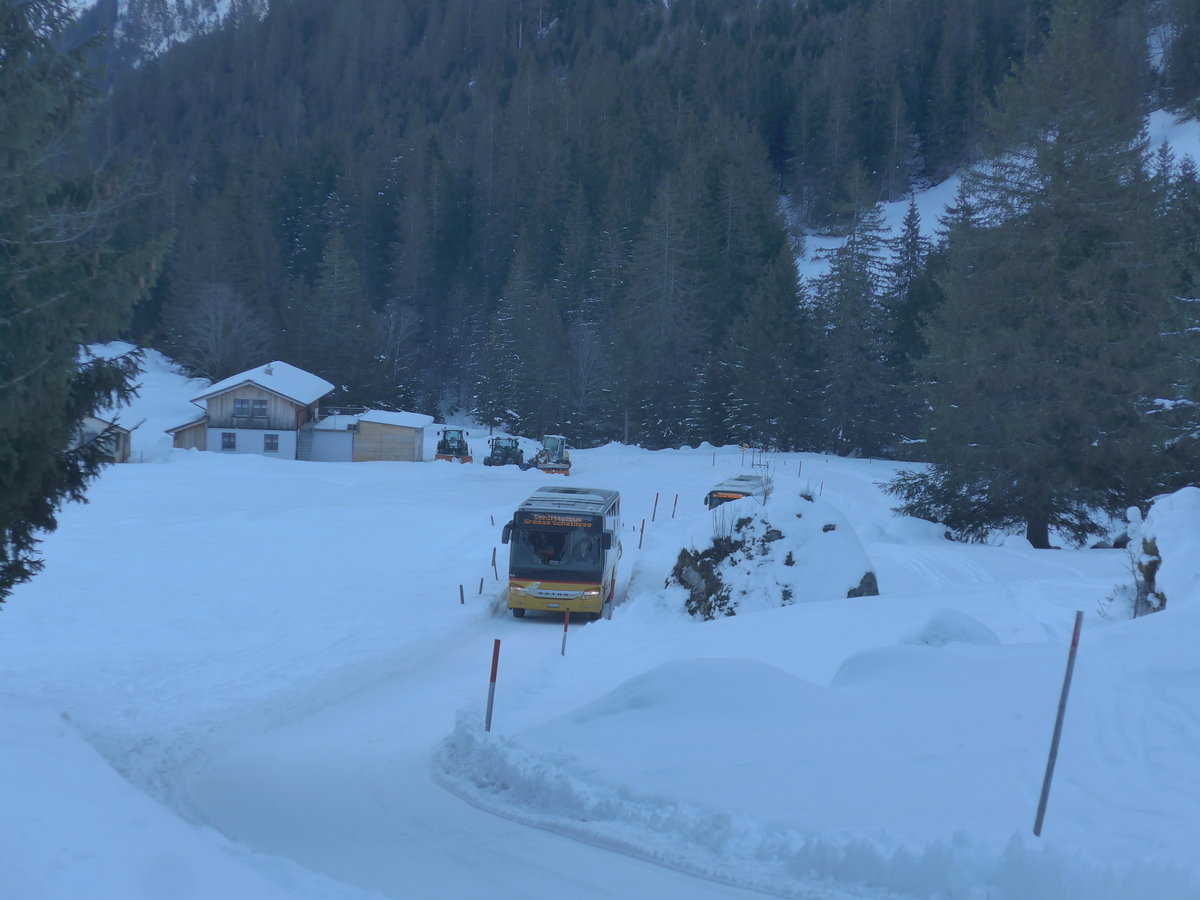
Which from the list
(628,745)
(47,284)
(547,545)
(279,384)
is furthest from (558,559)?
(279,384)

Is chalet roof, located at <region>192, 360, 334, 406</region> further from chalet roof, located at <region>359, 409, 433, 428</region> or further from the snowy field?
the snowy field

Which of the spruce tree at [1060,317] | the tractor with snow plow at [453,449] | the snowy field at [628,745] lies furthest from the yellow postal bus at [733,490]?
the tractor with snow plow at [453,449]

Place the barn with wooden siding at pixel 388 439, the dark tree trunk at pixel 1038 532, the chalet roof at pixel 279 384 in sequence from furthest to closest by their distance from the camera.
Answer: the barn with wooden siding at pixel 388 439
the chalet roof at pixel 279 384
the dark tree trunk at pixel 1038 532

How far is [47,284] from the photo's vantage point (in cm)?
889

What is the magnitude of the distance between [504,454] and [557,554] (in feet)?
120

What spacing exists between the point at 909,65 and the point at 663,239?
149 ft

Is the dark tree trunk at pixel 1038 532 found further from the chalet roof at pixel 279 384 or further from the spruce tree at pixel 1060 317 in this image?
the chalet roof at pixel 279 384

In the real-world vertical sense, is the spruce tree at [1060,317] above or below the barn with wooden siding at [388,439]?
above

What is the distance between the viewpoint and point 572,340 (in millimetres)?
73625

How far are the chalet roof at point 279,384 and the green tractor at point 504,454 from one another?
10.9m

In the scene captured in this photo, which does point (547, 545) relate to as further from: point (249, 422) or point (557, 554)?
point (249, 422)

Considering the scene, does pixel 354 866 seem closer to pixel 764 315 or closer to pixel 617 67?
pixel 764 315

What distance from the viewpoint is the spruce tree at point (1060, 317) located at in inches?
939

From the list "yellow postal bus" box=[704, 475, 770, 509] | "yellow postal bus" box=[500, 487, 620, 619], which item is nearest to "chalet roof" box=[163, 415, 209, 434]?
"yellow postal bus" box=[704, 475, 770, 509]
